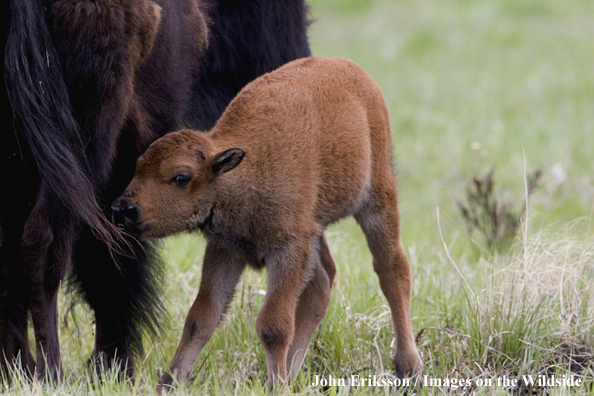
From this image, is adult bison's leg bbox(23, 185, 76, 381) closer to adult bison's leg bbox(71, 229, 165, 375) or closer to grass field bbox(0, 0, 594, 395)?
grass field bbox(0, 0, 594, 395)

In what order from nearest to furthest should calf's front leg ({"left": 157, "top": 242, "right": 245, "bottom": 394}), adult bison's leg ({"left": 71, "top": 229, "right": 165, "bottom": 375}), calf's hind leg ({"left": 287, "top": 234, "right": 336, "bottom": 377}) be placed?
calf's front leg ({"left": 157, "top": 242, "right": 245, "bottom": 394}) < calf's hind leg ({"left": 287, "top": 234, "right": 336, "bottom": 377}) < adult bison's leg ({"left": 71, "top": 229, "right": 165, "bottom": 375})

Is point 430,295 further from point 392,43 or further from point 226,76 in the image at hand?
point 392,43

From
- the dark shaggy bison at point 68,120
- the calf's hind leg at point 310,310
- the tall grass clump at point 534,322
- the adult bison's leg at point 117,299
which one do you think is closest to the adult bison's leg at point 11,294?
the dark shaggy bison at point 68,120

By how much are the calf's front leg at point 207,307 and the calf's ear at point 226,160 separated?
1.21 feet

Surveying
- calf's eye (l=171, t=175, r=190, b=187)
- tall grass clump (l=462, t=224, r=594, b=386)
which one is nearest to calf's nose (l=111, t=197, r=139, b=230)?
calf's eye (l=171, t=175, r=190, b=187)

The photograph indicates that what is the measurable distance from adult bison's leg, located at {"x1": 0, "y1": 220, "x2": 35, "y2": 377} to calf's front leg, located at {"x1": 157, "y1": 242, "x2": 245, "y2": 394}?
53 cm

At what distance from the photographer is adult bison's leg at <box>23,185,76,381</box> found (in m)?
2.83

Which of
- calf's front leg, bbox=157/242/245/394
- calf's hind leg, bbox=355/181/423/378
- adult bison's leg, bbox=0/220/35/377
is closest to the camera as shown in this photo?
adult bison's leg, bbox=0/220/35/377

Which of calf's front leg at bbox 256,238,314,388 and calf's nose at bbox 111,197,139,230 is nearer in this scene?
calf's nose at bbox 111,197,139,230

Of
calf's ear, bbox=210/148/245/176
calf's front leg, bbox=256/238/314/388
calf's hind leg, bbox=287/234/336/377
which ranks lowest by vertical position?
calf's hind leg, bbox=287/234/336/377

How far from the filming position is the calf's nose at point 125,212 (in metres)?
2.81

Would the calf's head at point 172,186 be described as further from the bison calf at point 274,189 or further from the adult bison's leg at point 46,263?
the adult bison's leg at point 46,263

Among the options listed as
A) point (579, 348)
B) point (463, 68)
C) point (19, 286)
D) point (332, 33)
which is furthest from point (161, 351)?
point (332, 33)

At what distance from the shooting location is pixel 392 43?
1464 cm
